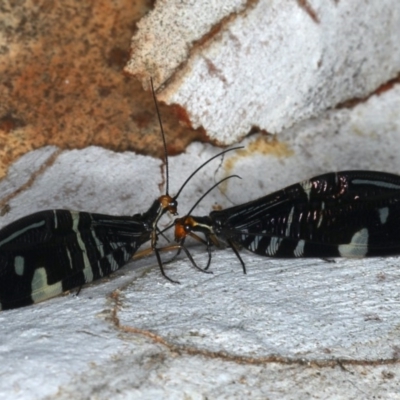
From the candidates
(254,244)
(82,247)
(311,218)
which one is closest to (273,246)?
(254,244)

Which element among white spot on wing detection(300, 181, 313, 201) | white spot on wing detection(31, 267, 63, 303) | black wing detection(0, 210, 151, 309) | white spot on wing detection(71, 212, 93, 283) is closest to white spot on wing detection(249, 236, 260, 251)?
white spot on wing detection(300, 181, 313, 201)

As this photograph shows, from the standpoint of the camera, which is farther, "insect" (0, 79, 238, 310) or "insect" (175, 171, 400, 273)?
"insect" (175, 171, 400, 273)

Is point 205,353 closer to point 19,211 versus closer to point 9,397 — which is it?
point 9,397

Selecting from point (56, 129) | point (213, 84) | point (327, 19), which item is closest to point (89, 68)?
point (56, 129)

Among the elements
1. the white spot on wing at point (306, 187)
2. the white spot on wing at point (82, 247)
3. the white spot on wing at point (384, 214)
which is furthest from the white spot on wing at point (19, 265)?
the white spot on wing at point (384, 214)

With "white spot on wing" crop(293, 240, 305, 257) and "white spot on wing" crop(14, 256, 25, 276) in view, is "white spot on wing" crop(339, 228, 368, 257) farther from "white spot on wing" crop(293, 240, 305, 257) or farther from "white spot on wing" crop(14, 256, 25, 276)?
"white spot on wing" crop(14, 256, 25, 276)

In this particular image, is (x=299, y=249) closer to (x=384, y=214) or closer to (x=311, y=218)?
(x=311, y=218)
